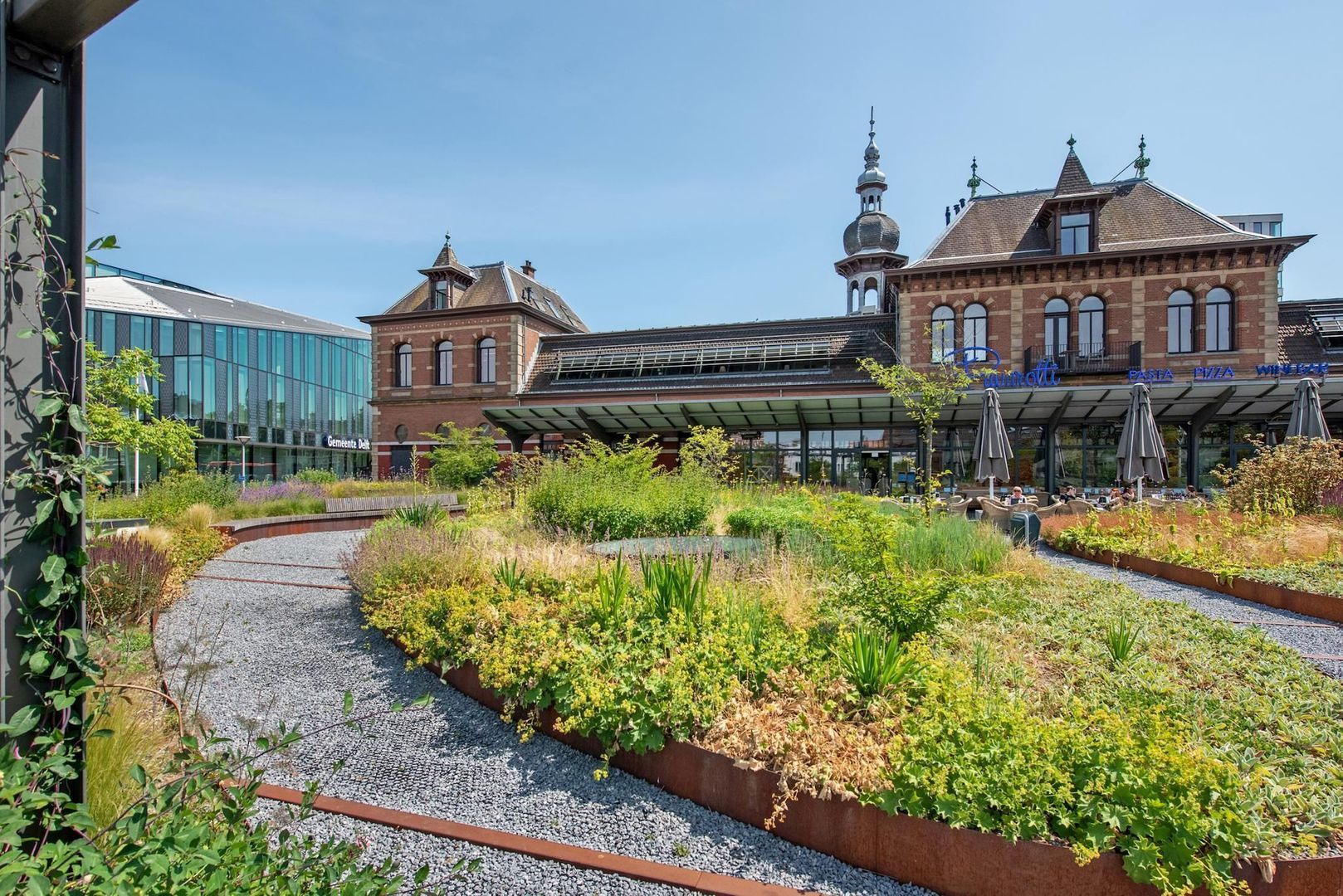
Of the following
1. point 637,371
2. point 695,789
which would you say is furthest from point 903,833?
point 637,371

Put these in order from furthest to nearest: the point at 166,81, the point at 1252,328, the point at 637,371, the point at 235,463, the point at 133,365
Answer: the point at 235,463 → the point at 637,371 → the point at 1252,328 → the point at 133,365 → the point at 166,81

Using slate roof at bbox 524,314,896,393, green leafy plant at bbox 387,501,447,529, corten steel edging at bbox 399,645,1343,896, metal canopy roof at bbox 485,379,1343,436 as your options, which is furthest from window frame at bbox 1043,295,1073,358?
corten steel edging at bbox 399,645,1343,896

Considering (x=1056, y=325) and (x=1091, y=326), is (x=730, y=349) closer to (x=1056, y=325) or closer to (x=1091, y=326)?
(x=1056, y=325)

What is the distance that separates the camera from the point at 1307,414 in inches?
492

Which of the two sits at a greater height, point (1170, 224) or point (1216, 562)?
point (1170, 224)

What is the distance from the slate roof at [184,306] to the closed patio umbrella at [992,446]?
3488 cm

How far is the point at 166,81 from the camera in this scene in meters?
2.36

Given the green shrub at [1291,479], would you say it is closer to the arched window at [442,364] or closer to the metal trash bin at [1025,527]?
the metal trash bin at [1025,527]

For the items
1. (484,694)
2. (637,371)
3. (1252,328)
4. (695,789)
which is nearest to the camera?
(695,789)

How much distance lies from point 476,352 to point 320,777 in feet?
85.8

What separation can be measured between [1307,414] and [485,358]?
25.5m

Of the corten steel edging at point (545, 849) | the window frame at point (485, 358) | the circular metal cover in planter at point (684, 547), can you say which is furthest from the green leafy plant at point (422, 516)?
the window frame at point (485, 358)

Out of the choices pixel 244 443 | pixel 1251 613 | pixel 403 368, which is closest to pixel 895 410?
pixel 1251 613

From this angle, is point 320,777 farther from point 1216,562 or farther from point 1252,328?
point 1252,328
